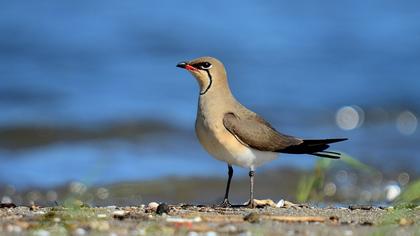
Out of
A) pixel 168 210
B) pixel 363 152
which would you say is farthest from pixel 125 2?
pixel 168 210

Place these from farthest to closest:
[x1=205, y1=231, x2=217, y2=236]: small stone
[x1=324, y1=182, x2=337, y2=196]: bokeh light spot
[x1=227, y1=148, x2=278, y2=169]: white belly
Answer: [x1=324, y1=182, x2=337, y2=196]: bokeh light spot < [x1=227, y1=148, x2=278, y2=169]: white belly < [x1=205, y1=231, x2=217, y2=236]: small stone

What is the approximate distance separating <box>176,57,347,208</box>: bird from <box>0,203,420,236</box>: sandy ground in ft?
1.56

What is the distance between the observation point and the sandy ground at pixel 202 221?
5.64m

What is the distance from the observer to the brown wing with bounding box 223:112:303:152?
725 cm

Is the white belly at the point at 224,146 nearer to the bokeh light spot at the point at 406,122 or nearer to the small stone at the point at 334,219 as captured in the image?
the small stone at the point at 334,219

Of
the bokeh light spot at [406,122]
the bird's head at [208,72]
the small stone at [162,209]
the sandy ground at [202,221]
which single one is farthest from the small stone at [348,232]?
the bokeh light spot at [406,122]

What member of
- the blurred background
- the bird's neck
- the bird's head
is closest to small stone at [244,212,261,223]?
the bird's neck

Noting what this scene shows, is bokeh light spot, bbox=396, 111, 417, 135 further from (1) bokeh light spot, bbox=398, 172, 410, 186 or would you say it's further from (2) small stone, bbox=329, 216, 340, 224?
(2) small stone, bbox=329, 216, 340, 224

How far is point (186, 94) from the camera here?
56.2 ft

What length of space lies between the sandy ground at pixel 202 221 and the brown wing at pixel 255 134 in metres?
0.58

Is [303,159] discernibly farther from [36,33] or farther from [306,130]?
[36,33]

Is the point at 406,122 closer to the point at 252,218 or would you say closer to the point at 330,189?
the point at 330,189

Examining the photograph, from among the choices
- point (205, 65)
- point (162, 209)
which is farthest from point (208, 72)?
point (162, 209)

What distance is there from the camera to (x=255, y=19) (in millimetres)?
24078
